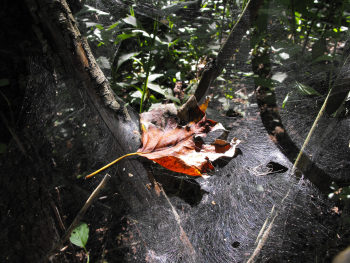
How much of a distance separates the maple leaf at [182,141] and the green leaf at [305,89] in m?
0.46

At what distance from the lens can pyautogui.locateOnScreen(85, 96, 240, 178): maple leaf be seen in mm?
849

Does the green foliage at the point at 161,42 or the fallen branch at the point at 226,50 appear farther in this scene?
the green foliage at the point at 161,42

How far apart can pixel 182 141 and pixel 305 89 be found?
69 centimetres

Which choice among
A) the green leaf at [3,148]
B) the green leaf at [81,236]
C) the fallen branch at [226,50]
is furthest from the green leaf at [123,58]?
the green leaf at [81,236]

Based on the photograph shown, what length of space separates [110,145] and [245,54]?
0.93 m

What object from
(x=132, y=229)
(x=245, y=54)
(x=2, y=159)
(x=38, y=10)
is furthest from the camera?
(x=245, y=54)

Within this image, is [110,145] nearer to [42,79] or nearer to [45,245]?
[42,79]

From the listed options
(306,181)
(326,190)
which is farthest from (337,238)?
(306,181)

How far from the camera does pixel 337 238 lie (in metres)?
1.16

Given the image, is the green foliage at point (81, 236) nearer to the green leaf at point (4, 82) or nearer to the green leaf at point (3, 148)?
the green leaf at point (3, 148)

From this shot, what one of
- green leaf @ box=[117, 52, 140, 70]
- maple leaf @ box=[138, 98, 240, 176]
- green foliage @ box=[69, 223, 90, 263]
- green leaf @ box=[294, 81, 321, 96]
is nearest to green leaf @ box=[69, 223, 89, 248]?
green foliage @ box=[69, 223, 90, 263]

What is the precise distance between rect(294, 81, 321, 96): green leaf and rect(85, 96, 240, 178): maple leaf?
46 centimetres

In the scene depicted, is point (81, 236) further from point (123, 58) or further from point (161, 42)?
point (161, 42)

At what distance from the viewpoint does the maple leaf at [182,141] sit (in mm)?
849
